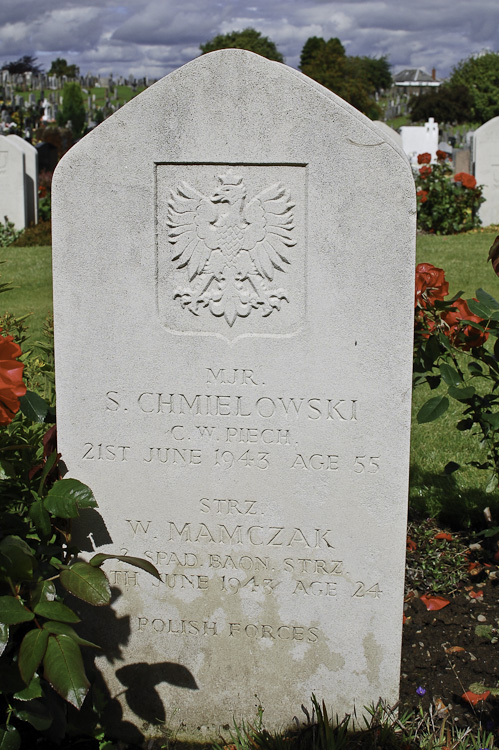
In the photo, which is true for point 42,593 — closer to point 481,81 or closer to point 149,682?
point 149,682

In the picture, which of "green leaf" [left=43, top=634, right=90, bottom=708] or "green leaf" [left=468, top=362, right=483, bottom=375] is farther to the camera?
"green leaf" [left=468, top=362, right=483, bottom=375]

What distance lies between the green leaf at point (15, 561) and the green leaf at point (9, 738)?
17.4 inches

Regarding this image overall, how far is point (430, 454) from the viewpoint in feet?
15.2

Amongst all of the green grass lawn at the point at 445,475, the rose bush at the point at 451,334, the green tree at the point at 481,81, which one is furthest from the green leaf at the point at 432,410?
the green tree at the point at 481,81

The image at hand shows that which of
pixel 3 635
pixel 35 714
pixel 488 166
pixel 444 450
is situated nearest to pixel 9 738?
pixel 35 714

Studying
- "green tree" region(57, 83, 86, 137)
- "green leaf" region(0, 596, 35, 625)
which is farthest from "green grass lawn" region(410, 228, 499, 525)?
"green tree" region(57, 83, 86, 137)

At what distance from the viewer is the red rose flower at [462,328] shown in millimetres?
3014

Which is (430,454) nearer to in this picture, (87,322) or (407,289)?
(407,289)

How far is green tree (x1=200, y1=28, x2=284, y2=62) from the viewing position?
178ft

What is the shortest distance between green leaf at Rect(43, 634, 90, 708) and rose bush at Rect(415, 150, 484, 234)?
476 inches

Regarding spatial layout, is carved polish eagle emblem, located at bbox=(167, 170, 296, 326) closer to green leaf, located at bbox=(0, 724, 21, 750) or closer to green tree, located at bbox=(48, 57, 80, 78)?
green leaf, located at bbox=(0, 724, 21, 750)

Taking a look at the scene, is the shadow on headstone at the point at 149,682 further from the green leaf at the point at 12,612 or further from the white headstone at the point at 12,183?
the white headstone at the point at 12,183

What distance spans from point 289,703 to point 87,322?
146 centimetres

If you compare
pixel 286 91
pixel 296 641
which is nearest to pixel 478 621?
pixel 296 641
